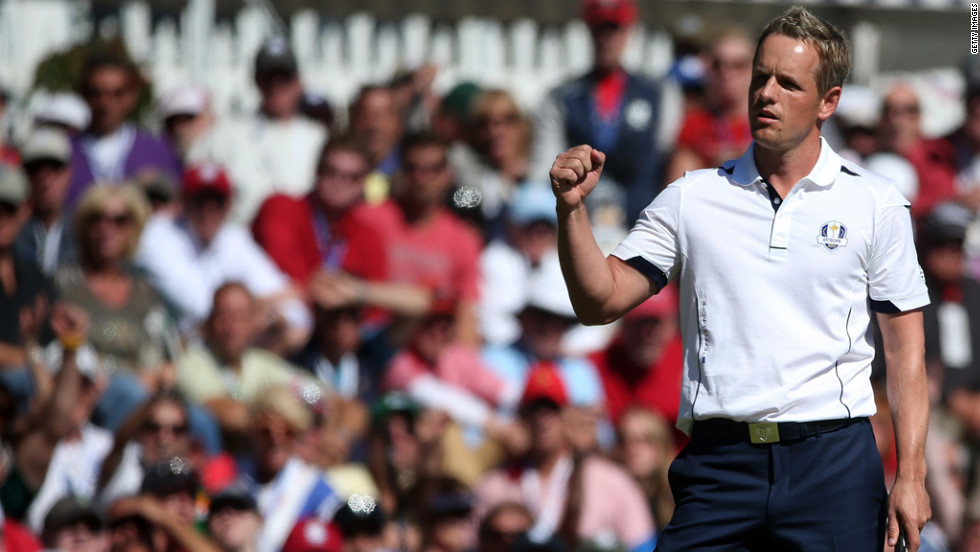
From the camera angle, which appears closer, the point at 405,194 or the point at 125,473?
the point at 125,473

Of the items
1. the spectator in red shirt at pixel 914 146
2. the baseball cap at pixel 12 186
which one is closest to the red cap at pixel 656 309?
the spectator in red shirt at pixel 914 146

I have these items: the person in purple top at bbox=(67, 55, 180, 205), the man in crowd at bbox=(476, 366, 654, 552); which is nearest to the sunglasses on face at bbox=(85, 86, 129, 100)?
the person in purple top at bbox=(67, 55, 180, 205)

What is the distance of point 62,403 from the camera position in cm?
686

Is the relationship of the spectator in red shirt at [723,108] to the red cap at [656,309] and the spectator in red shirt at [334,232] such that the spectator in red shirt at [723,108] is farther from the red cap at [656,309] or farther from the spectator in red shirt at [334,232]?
the spectator in red shirt at [334,232]

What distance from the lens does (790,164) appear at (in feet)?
12.7

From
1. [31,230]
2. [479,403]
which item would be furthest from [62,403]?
[479,403]

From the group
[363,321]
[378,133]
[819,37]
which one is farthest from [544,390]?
[819,37]

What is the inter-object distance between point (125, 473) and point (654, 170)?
143 inches

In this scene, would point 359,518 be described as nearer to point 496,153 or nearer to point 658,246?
point 496,153

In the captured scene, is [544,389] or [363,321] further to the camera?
[363,321]

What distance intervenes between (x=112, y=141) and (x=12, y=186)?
84cm

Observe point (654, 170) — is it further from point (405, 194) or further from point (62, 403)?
point (62, 403)

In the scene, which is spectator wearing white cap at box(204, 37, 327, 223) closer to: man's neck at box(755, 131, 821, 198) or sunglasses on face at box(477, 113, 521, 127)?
sunglasses on face at box(477, 113, 521, 127)

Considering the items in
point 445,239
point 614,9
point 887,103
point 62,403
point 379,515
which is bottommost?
point 379,515
